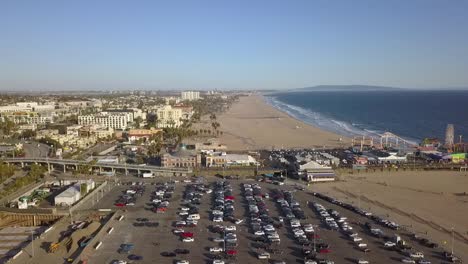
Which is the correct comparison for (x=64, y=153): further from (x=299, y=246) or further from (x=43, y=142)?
(x=299, y=246)

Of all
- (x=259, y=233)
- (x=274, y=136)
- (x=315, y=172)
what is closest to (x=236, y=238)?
(x=259, y=233)

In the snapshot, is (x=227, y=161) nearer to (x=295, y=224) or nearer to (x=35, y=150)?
(x=295, y=224)

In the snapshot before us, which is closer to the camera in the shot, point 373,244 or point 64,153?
point 373,244

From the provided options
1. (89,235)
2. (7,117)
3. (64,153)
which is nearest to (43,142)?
(64,153)

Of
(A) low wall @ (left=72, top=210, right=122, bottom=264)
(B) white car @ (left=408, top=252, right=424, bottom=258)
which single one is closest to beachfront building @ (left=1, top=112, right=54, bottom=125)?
(A) low wall @ (left=72, top=210, right=122, bottom=264)

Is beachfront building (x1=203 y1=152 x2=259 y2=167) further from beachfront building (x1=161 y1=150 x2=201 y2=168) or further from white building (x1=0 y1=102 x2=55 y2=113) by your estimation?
white building (x1=0 y1=102 x2=55 y2=113)

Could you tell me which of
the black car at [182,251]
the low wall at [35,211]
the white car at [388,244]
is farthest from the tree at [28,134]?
the white car at [388,244]

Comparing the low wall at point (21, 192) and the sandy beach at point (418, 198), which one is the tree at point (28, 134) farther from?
the sandy beach at point (418, 198)
